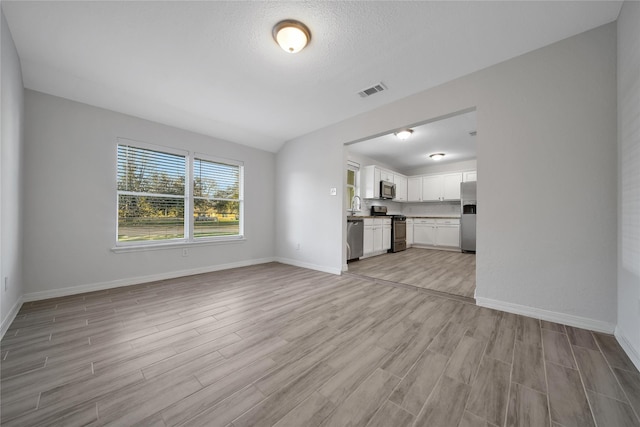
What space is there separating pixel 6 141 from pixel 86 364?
2.03 m

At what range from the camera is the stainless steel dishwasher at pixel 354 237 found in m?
4.79

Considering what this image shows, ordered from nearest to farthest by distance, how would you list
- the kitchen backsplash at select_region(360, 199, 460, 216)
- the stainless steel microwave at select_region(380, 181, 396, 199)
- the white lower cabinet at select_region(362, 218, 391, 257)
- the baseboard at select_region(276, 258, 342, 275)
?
the baseboard at select_region(276, 258, 342, 275) < the white lower cabinet at select_region(362, 218, 391, 257) < the stainless steel microwave at select_region(380, 181, 396, 199) < the kitchen backsplash at select_region(360, 199, 460, 216)

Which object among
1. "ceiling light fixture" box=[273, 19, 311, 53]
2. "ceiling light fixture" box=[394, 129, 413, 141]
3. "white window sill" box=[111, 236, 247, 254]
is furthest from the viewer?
"ceiling light fixture" box=[394, 129, 413, 141]

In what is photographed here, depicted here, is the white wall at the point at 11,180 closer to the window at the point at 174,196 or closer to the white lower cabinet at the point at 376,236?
the window at the point at 174,196

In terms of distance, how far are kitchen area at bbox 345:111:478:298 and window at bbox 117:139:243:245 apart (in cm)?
243

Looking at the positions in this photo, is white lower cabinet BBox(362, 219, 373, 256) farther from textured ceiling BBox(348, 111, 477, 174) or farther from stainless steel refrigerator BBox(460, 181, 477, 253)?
stainless steel refrigerator BBox(460, 181, 477, 253)

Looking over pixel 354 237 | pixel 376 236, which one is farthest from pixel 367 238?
pixel 354 237

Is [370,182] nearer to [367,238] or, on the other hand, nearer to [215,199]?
[367,238]

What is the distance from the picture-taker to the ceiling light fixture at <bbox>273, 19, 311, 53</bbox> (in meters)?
1.97

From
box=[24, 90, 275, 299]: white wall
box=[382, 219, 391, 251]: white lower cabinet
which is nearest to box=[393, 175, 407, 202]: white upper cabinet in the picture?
box=[382, 219, 391, 251]: white lower cabinet

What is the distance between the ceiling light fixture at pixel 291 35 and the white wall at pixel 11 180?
2131 mm

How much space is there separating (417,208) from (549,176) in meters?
5.67

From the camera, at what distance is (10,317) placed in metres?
2.14

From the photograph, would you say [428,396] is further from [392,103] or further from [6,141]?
[6,141]
